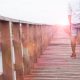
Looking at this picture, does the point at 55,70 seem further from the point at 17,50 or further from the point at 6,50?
the point at 6,50

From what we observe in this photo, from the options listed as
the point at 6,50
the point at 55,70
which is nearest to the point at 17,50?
the point at 6,50

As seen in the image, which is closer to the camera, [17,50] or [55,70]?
[17,50]

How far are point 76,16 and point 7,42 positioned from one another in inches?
121

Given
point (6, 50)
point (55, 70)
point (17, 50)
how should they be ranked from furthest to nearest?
point (55, 70) → point (17, 50) → point (6, 50)

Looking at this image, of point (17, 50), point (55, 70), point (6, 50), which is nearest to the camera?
point (6, 50)

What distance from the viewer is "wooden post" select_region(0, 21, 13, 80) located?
2.40 meters

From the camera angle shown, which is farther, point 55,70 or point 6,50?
point 55,70

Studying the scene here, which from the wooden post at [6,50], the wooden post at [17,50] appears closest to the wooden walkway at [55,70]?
the wooden post at [17,50]

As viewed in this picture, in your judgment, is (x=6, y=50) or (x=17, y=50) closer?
(x=6, y=50)

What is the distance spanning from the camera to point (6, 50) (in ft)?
8.04

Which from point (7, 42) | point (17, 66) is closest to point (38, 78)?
point (17, 66)

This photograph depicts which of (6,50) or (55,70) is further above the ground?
(6,50)

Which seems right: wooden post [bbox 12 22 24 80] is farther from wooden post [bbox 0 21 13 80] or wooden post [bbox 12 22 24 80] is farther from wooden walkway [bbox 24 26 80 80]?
wooden walkway [bbox 24 26 80 80]

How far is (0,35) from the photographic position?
2400 millimetres
